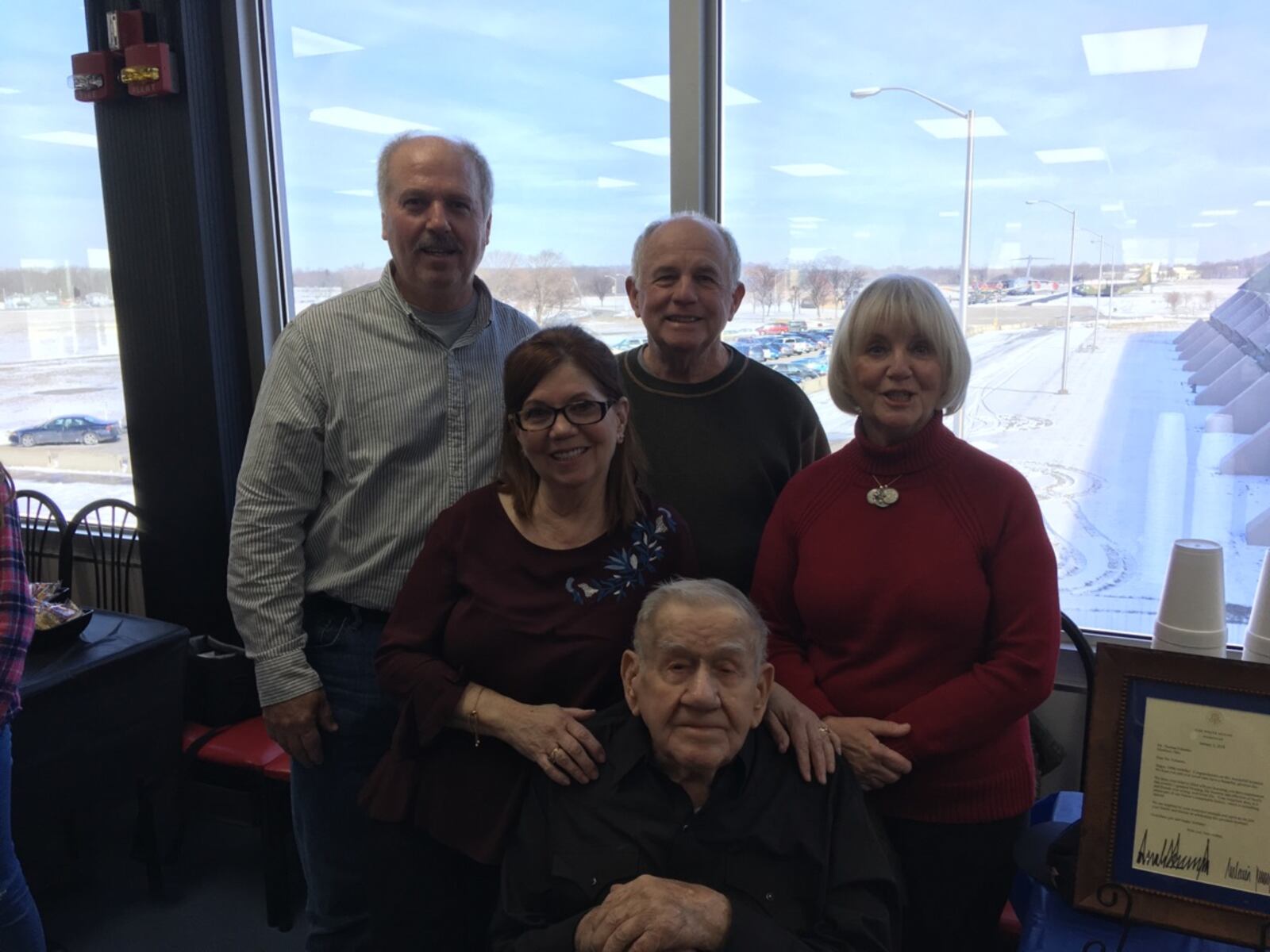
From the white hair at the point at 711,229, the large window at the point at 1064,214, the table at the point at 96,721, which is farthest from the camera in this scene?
the table at the point at 96,721

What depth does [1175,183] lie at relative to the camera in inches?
84.7

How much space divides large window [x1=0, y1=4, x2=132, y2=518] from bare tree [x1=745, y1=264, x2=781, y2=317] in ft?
8.18

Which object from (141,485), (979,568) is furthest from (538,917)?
(141,485)

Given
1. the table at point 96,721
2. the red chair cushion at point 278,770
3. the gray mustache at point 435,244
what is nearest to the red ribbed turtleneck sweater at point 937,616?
the gray mustache at point 435,244

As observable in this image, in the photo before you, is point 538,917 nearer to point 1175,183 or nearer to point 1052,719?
Result: point 1052,719

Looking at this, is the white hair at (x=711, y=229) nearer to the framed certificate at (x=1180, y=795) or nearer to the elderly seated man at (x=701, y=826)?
the elderly seated man at (x=701, y=826)

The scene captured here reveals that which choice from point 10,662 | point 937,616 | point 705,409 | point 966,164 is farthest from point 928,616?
point 10,662

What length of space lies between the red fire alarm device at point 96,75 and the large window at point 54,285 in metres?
0.49

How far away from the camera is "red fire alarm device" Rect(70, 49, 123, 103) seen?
2967mm

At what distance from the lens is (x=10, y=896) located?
1841 mm

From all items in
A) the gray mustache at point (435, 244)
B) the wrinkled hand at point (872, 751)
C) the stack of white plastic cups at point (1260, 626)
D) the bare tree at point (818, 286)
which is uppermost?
the gray mustache at point (435, 244)

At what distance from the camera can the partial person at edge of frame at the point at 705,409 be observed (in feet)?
5.83

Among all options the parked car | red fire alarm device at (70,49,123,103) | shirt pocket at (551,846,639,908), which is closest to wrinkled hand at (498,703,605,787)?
shirt pocket at (551,846,639,908)

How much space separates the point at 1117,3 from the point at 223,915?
3475 mm
